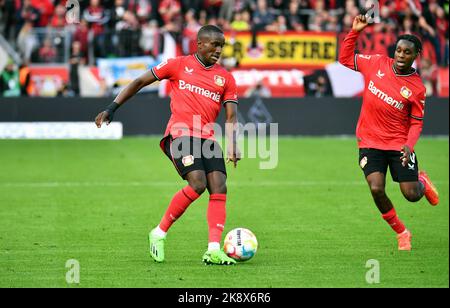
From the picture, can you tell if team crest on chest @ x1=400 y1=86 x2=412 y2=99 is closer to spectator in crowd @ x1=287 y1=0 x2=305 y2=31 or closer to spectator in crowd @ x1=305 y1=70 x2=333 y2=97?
spectator in crowd @ x1=305 y1=70 x2=333 y2=97

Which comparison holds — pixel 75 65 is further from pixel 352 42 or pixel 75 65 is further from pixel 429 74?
pixel 352 42

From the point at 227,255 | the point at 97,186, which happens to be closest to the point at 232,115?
the point at 227,255

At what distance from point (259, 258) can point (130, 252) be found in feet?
4.42

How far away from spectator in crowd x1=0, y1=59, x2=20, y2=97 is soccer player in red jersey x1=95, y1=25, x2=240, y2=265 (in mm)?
15424

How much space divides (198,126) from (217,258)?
4.30ft

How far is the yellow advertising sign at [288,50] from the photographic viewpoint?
26422 millimetres

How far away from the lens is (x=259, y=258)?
9805 millimetres

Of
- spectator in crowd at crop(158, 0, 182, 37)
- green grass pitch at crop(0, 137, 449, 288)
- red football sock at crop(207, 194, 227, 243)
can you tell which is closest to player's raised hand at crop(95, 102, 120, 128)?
red football sock at crop(207, 194, 227, 243)

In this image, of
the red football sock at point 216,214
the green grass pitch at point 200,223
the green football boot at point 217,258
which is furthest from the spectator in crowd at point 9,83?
the green football boot at point 217,258

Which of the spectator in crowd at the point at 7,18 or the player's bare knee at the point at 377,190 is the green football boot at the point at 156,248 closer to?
the player's bare knee at the point at 377,190

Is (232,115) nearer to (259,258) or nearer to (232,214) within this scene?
(259,258)

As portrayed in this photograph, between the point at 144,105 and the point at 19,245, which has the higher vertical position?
the point at 19,245

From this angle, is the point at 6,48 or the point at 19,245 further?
the point at 6,48

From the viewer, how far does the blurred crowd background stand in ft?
83.1
